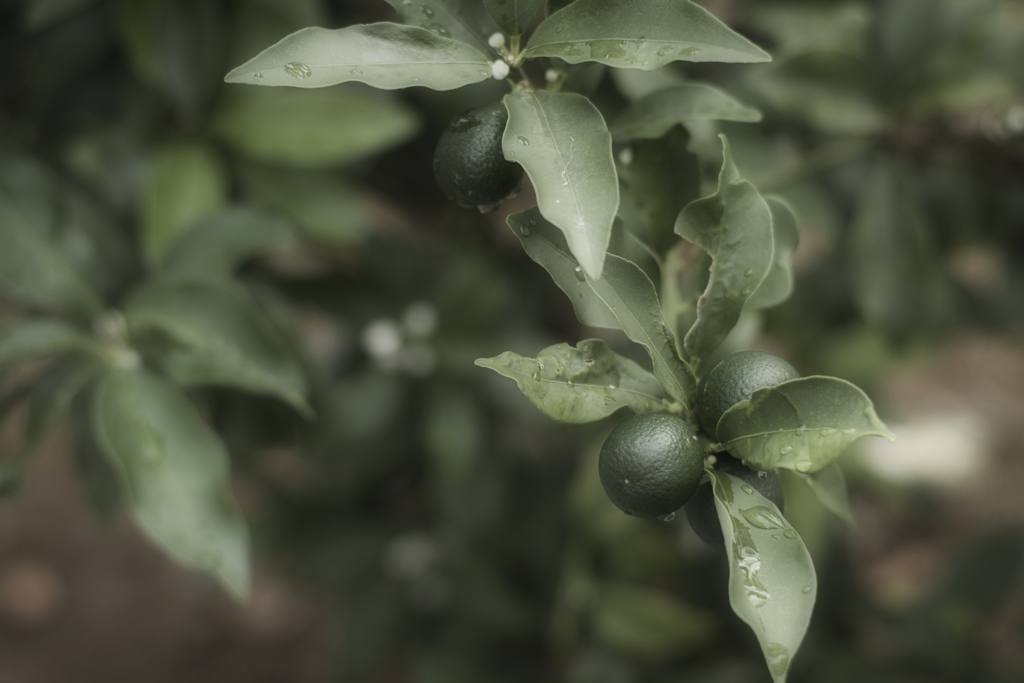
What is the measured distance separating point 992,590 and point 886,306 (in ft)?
2.93

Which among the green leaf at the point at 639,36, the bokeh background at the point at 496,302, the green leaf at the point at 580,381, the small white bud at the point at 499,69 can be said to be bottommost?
the bokeh background at the point at 496,302

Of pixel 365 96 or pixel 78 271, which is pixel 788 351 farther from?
pixel 78 271

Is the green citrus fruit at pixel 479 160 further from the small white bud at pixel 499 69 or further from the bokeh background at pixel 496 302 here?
the bokeh background at pixel 496 302

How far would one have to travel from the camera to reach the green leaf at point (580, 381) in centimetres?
55

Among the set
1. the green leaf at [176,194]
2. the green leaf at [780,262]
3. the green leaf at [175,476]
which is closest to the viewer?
the green leaf at [780,262]

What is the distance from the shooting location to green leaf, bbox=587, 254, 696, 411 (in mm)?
604

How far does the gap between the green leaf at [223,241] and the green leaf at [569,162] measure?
551mm

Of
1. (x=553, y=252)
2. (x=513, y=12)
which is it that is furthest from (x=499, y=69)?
(x=553, y=252)

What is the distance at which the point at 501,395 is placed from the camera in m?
1.48

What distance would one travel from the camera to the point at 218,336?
96 cm

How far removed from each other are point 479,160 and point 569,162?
9 cm

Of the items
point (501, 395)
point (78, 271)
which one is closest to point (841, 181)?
point (501, 395)

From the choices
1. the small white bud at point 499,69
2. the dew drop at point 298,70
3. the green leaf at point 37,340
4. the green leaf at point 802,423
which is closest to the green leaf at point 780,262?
the green leaf at point 802,423

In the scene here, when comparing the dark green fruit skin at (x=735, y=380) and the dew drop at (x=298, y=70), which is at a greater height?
the dew drop at (x=298, y=70)
